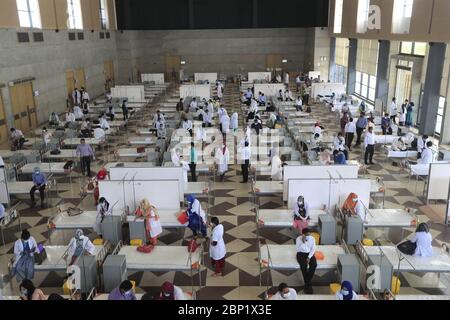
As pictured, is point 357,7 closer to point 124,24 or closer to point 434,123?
point 434,123

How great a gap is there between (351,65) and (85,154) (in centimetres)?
2417

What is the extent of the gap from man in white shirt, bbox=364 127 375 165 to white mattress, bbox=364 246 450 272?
7201 mm

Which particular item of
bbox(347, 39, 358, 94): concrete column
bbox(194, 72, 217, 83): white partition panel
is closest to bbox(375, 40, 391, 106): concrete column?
bbox(347, 39, 358, 94): concrete column

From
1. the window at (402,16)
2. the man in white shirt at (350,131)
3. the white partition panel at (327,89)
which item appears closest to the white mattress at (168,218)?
the man in white shirt at (350,131)

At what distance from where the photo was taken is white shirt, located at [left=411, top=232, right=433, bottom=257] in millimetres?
8414

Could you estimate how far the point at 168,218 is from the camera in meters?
10.4

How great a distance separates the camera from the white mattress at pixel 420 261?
26.8ft

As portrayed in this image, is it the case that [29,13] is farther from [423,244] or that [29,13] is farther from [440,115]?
[423,244]

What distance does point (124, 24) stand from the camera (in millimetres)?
38344

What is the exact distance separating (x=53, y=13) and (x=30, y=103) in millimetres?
6137

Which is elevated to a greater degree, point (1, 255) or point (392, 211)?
point (392, 211)

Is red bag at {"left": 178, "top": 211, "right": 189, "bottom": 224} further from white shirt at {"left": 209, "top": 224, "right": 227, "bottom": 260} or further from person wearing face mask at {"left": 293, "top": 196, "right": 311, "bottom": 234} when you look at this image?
person wearing face mask at {"left": 293, "top": 196, "right": 311, "bottom": 234}
